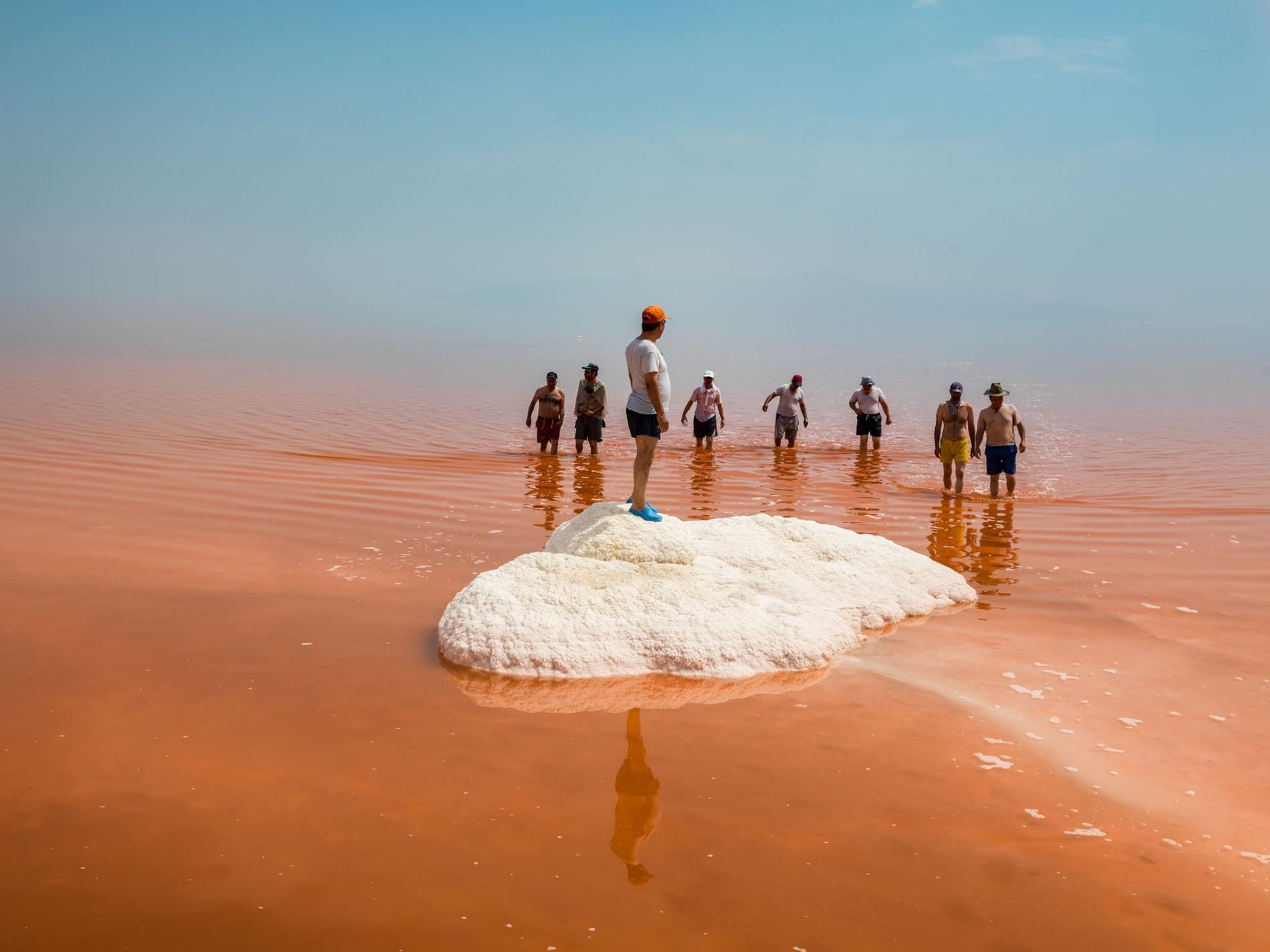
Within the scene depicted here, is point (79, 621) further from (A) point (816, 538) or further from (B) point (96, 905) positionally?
(A) point (816, 538)

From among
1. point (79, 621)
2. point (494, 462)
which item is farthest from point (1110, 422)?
point (79, 621)

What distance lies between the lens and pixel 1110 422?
2595 centimetres

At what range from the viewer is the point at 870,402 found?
54.6ft

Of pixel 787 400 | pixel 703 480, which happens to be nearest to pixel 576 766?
pixel 703 480

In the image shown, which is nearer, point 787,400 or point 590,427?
point 590,427

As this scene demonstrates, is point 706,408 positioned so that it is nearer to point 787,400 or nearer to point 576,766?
point 787,400

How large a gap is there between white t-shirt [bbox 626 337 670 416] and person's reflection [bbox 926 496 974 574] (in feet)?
11.1

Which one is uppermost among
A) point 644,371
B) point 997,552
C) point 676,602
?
point 644,371

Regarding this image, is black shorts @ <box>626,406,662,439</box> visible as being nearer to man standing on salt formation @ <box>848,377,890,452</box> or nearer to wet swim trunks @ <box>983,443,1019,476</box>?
wet swim trunks @ <box>983,443,1019,476</box>

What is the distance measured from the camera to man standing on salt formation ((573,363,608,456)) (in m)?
14.9

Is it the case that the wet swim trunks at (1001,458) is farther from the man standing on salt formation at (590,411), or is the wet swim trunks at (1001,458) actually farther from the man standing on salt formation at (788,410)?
the man standing on salt formation at (590,411)

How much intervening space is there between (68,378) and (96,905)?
29.3 metres

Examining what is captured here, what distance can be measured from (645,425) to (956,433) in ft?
23.6

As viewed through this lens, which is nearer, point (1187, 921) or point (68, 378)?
point (1187, 921)
